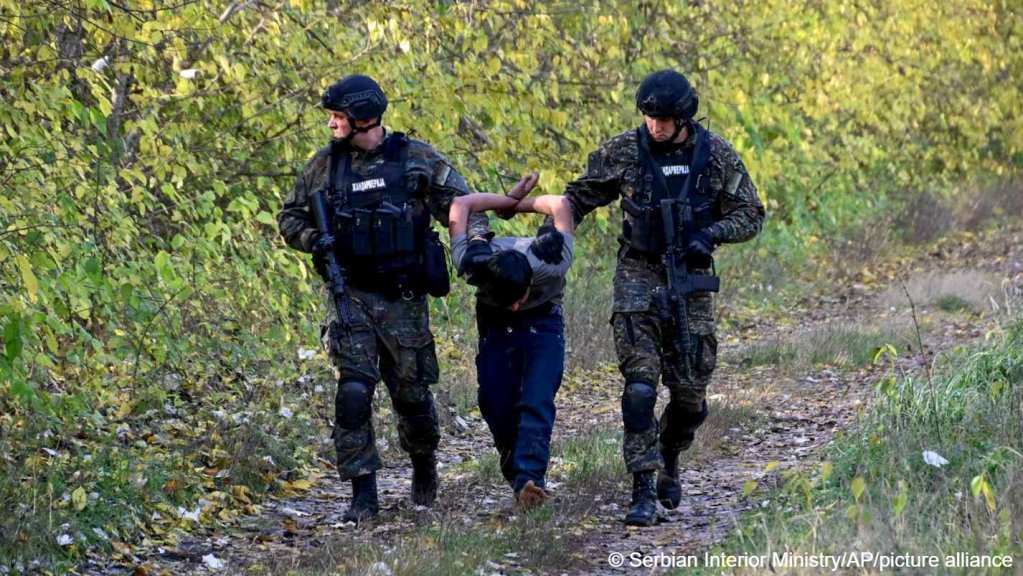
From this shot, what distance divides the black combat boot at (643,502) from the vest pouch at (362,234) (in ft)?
5.08

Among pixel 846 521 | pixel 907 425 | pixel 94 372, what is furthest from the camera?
pixel 94 372

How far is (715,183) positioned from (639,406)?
106 centimetres

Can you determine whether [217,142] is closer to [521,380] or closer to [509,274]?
[521,380]

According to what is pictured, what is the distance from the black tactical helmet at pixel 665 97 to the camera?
19.7 feet

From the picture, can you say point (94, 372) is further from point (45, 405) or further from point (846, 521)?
point (846, 521)

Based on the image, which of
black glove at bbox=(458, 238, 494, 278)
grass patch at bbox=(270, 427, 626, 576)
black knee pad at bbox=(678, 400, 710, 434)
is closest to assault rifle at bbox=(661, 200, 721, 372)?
black knee pad at bbox=(678, 400, 710, 434)

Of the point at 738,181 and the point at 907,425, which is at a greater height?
the point at 738,181

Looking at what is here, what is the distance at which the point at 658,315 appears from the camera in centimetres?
617

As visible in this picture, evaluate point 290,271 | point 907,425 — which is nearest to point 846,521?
point 907,425

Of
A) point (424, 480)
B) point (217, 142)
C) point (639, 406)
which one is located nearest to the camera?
point (639, 406)

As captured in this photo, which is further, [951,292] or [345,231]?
[951,292]

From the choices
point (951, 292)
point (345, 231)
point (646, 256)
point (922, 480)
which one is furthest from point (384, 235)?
point (951, 292)

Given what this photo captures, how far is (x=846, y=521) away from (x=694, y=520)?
1508mm

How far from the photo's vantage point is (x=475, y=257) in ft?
19.4
